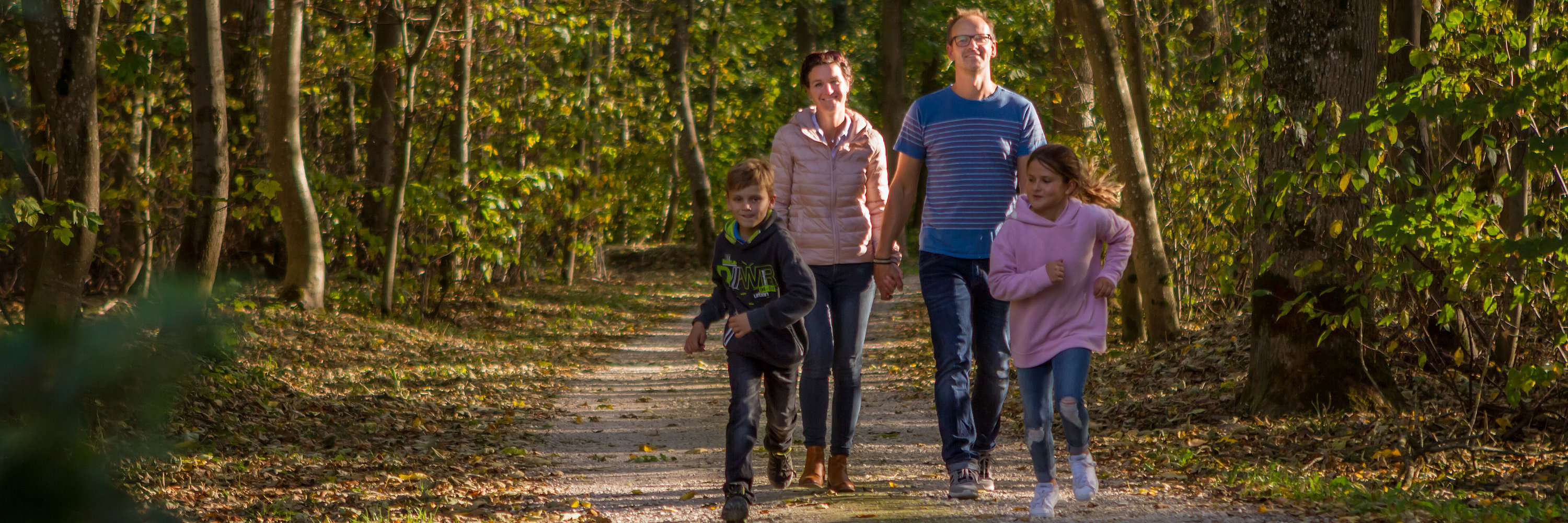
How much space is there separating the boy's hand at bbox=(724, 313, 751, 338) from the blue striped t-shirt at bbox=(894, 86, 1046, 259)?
92cm

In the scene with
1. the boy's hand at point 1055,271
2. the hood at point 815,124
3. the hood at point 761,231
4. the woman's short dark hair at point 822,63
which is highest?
the woman's short dark hair at point 822,63

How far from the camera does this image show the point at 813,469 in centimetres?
508

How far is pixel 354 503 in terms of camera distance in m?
4.90

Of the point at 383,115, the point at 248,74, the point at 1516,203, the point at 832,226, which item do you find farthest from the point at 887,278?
the point at 383,115

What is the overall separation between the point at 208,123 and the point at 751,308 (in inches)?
255

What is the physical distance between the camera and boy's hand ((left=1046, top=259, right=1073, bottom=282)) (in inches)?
168

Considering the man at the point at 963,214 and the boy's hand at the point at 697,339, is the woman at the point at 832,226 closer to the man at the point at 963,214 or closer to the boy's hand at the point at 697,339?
the man at the point at 963,214

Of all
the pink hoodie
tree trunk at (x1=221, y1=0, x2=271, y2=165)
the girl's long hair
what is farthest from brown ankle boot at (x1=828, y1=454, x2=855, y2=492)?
tree trunk at (x1=221, y1=0, x2=271, y2=165)

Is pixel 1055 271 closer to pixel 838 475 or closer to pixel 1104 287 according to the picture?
pixel 1104 287

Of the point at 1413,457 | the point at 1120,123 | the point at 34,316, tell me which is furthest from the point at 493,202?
the point at 34,316

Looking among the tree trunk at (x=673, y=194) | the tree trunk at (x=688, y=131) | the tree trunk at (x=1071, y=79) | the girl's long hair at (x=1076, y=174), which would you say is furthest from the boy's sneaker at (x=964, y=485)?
the tree trunk at (x=673, y=194)

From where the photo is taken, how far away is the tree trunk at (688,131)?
24078 mm

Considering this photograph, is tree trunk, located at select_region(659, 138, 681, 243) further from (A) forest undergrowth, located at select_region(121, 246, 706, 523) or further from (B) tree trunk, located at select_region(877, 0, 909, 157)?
(A) forest undergrowth, located at select_region(121, 246, 706, 523)

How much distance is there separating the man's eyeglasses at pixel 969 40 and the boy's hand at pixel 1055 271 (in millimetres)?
1075
